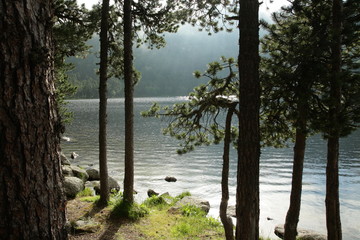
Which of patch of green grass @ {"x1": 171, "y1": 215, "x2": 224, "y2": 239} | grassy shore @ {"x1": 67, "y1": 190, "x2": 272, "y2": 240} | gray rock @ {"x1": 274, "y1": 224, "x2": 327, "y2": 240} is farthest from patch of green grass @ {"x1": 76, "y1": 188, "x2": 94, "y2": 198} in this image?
gray rock @ {"x1": 274, "y1": 224, "x2": 327, "y2": 240}

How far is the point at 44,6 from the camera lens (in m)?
2.05

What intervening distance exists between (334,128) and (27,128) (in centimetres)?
590

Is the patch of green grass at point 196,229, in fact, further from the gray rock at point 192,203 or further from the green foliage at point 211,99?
the green foliage at point 211,99

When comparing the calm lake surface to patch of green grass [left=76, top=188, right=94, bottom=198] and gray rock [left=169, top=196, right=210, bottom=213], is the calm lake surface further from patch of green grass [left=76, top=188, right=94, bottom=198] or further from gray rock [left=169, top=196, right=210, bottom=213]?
patch of green grass [left=76, top=188, right=94, bottom=198]

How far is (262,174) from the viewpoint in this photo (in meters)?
22.8

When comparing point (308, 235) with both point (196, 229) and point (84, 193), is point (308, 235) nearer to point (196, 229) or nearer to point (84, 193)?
point (196, 229)

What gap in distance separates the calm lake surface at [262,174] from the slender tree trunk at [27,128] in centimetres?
1199

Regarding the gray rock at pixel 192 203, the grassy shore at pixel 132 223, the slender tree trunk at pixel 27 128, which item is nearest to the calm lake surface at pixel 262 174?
the gray rock at pixel 192 203

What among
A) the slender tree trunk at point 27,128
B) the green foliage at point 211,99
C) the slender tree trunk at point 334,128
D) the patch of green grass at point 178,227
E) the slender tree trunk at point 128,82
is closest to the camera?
the slender tree trunk at point 27,128

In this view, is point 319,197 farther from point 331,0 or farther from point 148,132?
point 148,132

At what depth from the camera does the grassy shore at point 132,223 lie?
307 inches

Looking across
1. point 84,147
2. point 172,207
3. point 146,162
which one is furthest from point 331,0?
point 84,147

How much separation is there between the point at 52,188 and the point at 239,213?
14.5ft

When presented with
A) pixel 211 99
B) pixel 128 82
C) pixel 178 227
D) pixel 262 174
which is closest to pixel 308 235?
pixel 178 227
